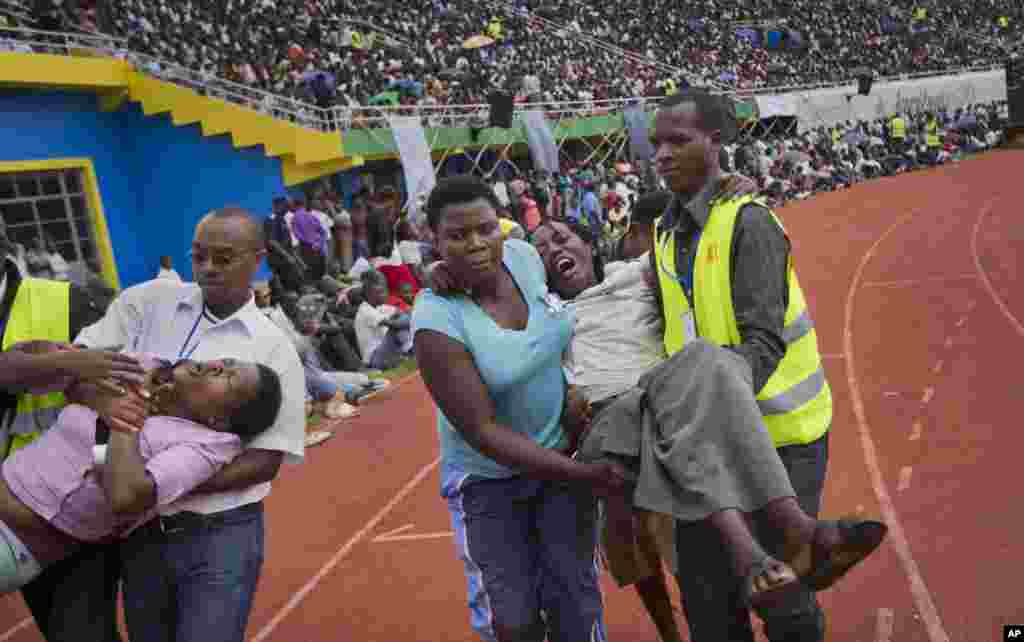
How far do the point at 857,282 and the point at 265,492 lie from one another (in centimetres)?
1262

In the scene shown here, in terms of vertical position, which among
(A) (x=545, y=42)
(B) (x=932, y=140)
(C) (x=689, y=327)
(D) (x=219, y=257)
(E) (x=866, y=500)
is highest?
→ (A) (x=545, y=42)

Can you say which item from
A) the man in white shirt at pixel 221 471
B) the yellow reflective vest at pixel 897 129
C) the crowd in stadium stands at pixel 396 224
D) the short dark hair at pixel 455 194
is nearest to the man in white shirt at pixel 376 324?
the crowd in stadium stands at pixel 396 224

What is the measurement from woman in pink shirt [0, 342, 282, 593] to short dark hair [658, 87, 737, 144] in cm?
138

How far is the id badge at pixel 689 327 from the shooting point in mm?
2684

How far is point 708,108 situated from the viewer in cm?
273

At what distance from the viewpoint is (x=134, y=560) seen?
9.12ft

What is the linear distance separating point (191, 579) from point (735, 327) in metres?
1.63

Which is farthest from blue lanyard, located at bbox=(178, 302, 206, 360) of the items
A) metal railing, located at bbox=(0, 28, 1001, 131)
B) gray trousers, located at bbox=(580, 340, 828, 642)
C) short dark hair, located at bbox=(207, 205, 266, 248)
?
metal railing, located at bbox=(0, 28, 1001, 131)

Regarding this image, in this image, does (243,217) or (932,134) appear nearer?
(243,217)

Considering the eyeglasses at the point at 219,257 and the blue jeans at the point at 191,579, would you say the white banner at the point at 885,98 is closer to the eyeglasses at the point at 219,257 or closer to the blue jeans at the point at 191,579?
the eyeglasses at the point at 219,257

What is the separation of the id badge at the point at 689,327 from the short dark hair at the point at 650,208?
3.58 ft

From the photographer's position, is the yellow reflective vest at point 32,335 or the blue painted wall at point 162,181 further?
the blue painted wall at point 162,181

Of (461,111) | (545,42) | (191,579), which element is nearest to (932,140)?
(545,42)

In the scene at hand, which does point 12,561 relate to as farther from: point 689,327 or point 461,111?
point 461,111
